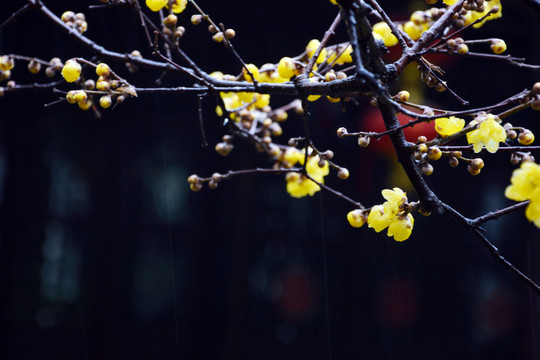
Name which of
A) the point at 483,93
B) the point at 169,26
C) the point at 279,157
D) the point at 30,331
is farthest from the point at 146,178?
the point at 483,93

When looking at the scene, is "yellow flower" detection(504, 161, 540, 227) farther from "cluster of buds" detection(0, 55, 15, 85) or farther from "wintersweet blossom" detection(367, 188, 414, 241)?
"cluster of buds" detection(0, 55, 15, 85)

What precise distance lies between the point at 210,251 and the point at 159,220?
0.24m

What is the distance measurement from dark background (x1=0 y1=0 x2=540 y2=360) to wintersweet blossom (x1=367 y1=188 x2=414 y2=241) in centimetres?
127

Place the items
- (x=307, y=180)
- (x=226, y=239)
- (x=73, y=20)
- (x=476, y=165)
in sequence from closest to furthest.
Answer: (x=476, y=165) → (x=73, y=20) → (x=307, y=180) → (x=226, y=239)

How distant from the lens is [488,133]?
528 mm

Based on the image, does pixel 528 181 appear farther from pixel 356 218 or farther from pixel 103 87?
pixel 103 87

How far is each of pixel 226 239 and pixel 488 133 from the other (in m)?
1.42

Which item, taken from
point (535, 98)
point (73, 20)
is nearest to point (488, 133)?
point (535, 98)

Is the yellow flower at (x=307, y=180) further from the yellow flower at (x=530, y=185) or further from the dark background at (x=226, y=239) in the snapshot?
the dark background at (x=226, y=239)

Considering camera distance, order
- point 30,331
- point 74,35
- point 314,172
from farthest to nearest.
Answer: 1. point 30,331
2. point 314,172
3. point 74,35

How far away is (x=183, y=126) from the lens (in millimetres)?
1883

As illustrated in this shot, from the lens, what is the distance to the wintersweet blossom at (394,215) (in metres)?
0.59

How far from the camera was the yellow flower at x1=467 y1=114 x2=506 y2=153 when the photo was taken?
0.52 m

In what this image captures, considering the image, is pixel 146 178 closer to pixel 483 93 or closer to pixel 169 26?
pixel 169 26
